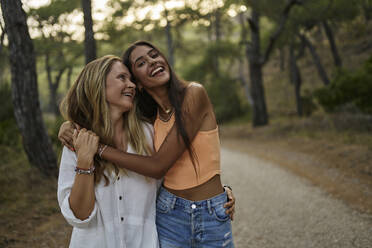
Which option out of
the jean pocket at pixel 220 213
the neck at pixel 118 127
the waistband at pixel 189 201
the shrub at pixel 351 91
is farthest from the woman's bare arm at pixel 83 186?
the shrub at pixel 351 91

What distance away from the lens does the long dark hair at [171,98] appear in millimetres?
1912

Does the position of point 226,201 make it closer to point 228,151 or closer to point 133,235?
point 133,235

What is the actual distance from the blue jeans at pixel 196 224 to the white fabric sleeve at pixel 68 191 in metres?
0.45

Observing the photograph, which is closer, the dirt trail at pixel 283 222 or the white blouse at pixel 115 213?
the white blouse at pixel 115 213

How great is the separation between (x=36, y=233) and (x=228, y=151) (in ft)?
24.8

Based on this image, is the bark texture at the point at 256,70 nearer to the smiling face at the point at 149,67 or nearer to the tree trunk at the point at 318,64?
the tree trunk at the point at 318,64

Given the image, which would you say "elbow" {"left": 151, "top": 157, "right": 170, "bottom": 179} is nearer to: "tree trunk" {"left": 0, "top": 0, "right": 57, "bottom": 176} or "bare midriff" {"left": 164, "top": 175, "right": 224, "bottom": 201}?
"bare midriff" {"left": 164, "top": 175, "right": 224, "bottom": 201}

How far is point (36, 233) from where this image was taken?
417 cm

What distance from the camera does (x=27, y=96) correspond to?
5.46 meters

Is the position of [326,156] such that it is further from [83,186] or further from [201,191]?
[83,186]

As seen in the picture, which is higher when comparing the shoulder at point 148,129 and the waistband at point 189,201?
the shoulder at point 148,129

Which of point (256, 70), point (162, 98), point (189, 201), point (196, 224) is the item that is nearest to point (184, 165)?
point (189, 201)

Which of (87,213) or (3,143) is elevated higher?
(87,213)

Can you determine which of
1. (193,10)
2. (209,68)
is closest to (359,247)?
(193,10)
